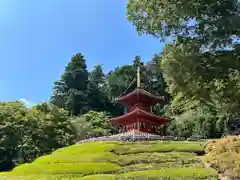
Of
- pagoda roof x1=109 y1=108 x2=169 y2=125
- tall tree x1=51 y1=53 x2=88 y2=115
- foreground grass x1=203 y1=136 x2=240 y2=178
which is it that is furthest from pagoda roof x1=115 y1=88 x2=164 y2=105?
tall tree x1=51 y1=53 x2=88 y2=115

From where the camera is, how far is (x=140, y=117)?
52781mm

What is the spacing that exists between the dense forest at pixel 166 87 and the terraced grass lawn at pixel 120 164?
3.82 m

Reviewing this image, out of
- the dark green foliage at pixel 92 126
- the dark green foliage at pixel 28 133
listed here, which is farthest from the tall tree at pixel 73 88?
the dark green foliage at pixel 28 133

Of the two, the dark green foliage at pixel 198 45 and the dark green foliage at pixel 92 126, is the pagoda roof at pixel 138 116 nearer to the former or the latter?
the dark green foliage at pixel 92 126

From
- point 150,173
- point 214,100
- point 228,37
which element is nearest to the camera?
point 228,37

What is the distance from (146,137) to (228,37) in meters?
24.0

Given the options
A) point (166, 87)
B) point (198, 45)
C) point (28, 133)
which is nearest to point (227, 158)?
point (166, 87)

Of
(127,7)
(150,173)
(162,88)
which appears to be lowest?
(150,173)

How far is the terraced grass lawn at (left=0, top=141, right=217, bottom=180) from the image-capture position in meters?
23.5

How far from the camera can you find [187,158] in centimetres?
2920

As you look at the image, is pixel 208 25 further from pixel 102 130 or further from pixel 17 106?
pixel 102 130

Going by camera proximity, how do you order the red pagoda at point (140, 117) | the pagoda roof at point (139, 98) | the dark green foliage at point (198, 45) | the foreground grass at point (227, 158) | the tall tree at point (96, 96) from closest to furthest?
the dark green foliage at point (198, 45) < the foreground grass at point (227, 158) < the red pagoda at point (140, 117) < the pagoda roof at point (139, 98) < the tall tree at point (96, 96)

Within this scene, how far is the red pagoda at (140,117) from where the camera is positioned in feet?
172

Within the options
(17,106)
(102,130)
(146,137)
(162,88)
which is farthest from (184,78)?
(162,88)
